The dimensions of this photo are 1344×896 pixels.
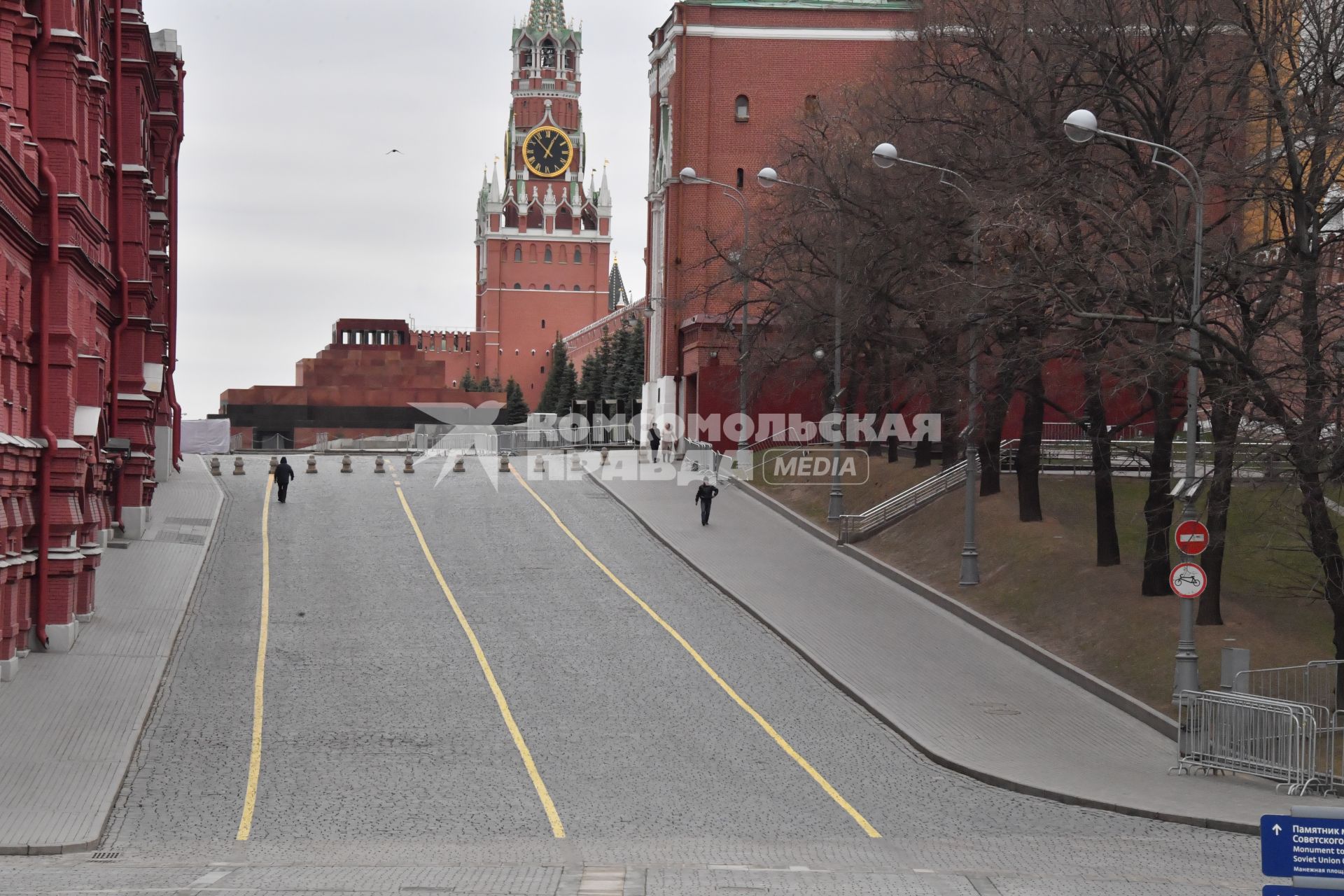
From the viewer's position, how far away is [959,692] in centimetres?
2336

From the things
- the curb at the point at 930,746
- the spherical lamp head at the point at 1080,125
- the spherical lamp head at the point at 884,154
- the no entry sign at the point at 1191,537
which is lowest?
the curb at the point at 930,746

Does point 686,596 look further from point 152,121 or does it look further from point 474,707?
point 152,121

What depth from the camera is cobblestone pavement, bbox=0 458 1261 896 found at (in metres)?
13.9

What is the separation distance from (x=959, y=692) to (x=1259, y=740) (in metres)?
5.39

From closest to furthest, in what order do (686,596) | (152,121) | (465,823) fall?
1. (465,823)
2. (686,596)
3. (152,121)

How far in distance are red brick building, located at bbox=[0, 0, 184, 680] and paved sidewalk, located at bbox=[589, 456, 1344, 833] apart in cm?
1149

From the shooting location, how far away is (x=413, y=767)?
18.4m

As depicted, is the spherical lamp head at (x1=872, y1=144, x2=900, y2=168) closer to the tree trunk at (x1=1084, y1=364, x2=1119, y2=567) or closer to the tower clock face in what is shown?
the tree trunk at (x1=1084, y1=364, x2=1119, y2=567)

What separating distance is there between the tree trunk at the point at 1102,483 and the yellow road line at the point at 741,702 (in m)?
7.51

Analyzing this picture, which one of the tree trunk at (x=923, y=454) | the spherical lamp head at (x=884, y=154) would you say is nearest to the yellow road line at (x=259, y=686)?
the spherical lamp head at (x=884, y=154)

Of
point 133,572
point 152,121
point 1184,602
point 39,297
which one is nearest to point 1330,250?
point 1184,602

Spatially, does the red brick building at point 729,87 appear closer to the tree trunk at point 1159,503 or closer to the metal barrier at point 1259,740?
the tree trunk at point 1159,503

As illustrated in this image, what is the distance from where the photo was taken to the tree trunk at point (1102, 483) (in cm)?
2712

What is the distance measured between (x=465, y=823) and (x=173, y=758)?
4.53 metres
